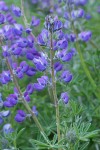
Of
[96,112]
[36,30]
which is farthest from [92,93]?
[36,30]

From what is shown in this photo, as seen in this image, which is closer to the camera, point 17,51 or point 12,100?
point 12,100

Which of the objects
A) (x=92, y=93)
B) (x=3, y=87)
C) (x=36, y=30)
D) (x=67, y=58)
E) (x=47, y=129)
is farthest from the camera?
(x=36, y=30)

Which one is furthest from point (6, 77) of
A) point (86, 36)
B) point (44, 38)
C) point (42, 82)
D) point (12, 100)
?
point (86, 36)

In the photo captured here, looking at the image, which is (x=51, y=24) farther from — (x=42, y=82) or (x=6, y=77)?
(x=6, y=77)

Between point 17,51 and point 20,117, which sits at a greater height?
point 17,51

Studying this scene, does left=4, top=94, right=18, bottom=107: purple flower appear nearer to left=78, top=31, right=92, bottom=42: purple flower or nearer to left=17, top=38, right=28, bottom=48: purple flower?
left=17, top=38, right=28, bottom=48: purple flower

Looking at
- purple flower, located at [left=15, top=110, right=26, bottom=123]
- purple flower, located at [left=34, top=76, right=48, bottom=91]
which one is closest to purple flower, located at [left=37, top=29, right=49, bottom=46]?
purple flower, located at [left=34, top=76, right=48, bottom=91]

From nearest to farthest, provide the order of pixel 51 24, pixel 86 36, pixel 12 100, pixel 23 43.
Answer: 1. pixel 51 24
2. pixel 12 100
3. pixel 23 43
4. pixel 86 36

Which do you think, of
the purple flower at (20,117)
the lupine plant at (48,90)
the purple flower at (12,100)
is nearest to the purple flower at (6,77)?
the lupine plant at (48,90)

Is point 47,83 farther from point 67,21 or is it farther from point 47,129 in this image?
point 67,21

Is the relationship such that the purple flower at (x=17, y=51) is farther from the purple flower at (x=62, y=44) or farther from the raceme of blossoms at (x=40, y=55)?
the purple flower at (x=62, y=44)

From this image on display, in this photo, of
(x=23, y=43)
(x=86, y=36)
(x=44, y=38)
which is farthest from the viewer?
(x=86, y=36)
